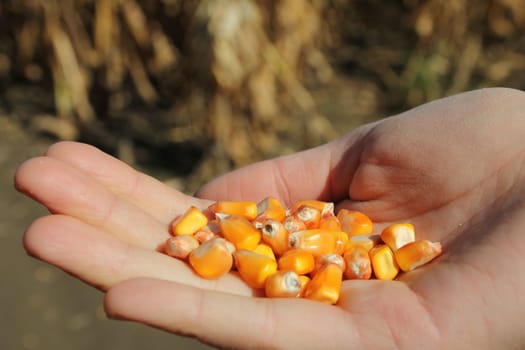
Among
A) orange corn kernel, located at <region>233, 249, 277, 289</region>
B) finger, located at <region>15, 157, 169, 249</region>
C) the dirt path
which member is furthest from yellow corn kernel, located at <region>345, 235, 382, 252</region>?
the dirt path

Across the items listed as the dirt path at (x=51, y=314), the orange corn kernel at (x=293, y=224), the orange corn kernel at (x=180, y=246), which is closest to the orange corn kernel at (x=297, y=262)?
the orange corn kernel at (x=293, y=224)

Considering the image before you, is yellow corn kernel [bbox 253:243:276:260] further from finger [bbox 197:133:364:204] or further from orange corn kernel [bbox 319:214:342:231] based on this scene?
finger [bbox 197:133:364:204]

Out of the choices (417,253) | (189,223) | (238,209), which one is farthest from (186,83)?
(417,253)

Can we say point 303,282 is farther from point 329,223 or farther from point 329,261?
point 329,223

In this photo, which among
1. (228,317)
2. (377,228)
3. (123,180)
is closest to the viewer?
(228,317)

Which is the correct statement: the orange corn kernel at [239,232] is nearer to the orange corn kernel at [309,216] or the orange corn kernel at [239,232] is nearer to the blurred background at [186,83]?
the orange corn kernel at [309,216]

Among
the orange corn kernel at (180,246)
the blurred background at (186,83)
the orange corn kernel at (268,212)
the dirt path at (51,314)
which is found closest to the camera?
the orange corn kernel at (180,246)

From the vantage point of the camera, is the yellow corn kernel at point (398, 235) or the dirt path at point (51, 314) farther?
the dirt path at point (51, 314)
